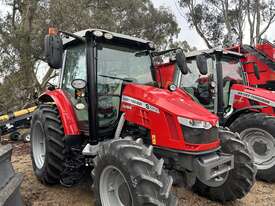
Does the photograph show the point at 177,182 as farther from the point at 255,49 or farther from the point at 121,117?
the point at 255,49

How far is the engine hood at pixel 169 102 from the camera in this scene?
10.2 ft

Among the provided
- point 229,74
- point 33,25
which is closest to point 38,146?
point 229,74

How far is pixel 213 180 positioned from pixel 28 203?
2245mm

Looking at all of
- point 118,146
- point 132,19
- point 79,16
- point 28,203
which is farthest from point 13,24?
point 118,146

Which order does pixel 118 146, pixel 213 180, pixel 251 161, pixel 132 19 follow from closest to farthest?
pixel 118 146 → pixel 213 180 → pixel 251 161 → pixel 132 19

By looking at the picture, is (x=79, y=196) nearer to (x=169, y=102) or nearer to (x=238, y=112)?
(x=169, y=102)

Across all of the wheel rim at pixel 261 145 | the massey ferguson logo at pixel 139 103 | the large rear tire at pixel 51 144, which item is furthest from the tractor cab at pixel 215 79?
the large rear tire at pixel 51 144

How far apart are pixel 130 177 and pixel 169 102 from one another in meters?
0.97

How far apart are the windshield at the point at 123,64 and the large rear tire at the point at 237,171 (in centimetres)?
129

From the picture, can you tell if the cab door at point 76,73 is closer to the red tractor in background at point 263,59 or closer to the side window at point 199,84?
the side window at point 199,84

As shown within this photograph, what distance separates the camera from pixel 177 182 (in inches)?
135

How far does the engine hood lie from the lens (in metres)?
3.10

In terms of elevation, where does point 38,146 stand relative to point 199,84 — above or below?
below

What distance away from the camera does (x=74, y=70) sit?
13.6ft
